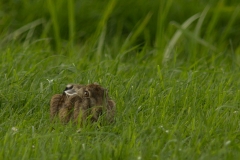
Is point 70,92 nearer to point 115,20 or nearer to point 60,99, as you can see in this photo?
point 60,99

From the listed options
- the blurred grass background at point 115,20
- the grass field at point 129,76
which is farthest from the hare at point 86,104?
the blurred grass background at point 115,20

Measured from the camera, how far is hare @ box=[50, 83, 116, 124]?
5117mm

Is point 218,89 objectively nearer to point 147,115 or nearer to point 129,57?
point 147,115

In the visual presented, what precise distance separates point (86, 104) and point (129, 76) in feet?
4.96

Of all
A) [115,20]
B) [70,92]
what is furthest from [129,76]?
[115,20]

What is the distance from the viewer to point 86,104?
5137mm

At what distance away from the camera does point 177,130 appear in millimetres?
5008

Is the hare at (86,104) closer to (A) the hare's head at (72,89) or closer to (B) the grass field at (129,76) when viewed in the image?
(A) the hare's head at (72,89)

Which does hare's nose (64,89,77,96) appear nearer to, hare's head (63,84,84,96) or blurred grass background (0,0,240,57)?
hare's head (63,84,84,96)

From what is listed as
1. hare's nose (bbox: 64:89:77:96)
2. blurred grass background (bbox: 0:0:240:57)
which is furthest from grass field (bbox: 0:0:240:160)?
hare's nose (bbox: 64:89:77:96)

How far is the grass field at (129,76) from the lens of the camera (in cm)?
475

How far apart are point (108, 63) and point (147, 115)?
5.18ft

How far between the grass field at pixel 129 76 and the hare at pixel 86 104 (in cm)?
11

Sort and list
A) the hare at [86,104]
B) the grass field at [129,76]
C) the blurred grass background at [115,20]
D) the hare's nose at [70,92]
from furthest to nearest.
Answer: the blurred grass background at [115,20]
the hare's nose at [70,92]
the hare at [86,104]
the grass field at [129,76]
